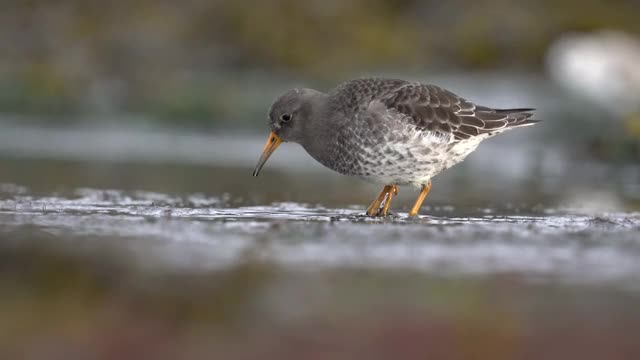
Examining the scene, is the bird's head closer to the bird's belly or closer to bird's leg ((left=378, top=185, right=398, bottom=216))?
the bird's belly

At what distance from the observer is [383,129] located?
29.5 ft

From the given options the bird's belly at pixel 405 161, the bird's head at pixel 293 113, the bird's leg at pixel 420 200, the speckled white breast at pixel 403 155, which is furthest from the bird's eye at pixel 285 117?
the bird's leg at pixel 420 200

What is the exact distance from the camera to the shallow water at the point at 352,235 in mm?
6562

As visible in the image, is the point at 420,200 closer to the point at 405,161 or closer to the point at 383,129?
the point at 405,161

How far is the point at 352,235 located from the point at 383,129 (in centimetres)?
164

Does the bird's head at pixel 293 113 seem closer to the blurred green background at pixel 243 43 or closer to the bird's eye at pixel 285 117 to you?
the bird's eye at pixel 285 117

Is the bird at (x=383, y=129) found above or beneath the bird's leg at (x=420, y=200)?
above

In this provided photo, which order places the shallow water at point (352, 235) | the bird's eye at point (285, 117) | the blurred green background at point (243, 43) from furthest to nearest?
the blurred green background at point (243, 43) → the bird's eye at point (285, 117) → the shallow water at point (352, 235)

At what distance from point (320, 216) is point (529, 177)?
210 inches

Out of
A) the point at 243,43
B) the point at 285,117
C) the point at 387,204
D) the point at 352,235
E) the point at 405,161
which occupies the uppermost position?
the point at 243,43

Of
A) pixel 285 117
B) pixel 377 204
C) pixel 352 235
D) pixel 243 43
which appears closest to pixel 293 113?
pixel 285 117

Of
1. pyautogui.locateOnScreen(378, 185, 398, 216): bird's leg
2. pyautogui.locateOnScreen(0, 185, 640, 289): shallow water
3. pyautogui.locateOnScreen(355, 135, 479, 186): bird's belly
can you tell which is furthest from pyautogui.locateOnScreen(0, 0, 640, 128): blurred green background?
pyautogui.locateOnScreen(0, 185, 640, 289): shallow water

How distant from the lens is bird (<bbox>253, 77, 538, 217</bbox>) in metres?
9.02

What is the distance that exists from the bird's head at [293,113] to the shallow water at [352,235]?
65 centimetres
